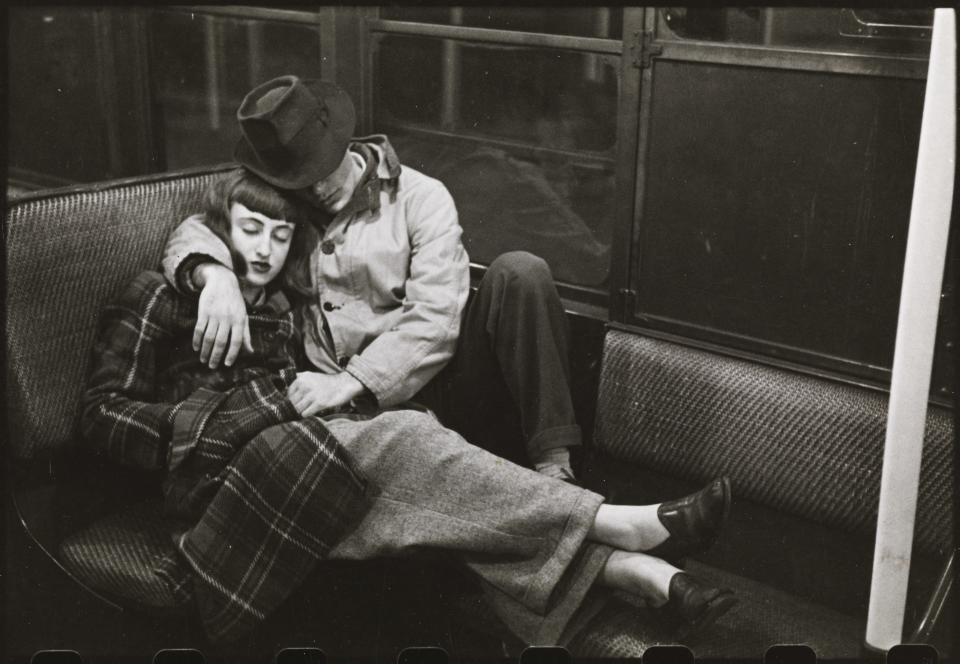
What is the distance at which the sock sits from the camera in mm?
1929

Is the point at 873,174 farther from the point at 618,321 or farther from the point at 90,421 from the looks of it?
the point at 90,421

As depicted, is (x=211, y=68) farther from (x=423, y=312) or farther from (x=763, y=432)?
(x=763, y=432)

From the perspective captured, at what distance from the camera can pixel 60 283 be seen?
1791mm

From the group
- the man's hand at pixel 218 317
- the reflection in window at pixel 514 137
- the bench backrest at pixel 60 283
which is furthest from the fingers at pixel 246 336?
the reflection in window at pixel 514 137

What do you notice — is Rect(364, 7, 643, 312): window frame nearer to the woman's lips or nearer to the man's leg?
the man's leg

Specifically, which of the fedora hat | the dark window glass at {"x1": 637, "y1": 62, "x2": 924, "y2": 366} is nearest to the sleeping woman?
the fedora hat

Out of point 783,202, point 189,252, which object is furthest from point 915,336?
point 189,252

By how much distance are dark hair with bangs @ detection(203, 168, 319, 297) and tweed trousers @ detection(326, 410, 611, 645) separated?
396 mm

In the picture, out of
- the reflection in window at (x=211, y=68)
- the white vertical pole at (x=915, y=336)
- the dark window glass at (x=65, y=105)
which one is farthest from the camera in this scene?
the dark window glass at (x=65, y=105)

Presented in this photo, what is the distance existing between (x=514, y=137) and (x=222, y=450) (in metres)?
0.83

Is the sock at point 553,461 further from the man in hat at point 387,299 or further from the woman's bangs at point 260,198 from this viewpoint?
the woman's bangs at point 260,198

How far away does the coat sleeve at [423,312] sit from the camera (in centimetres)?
193

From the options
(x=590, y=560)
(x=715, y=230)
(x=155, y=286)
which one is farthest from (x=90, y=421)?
(x=715, y=230)

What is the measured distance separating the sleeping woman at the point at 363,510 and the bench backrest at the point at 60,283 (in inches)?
1.8
